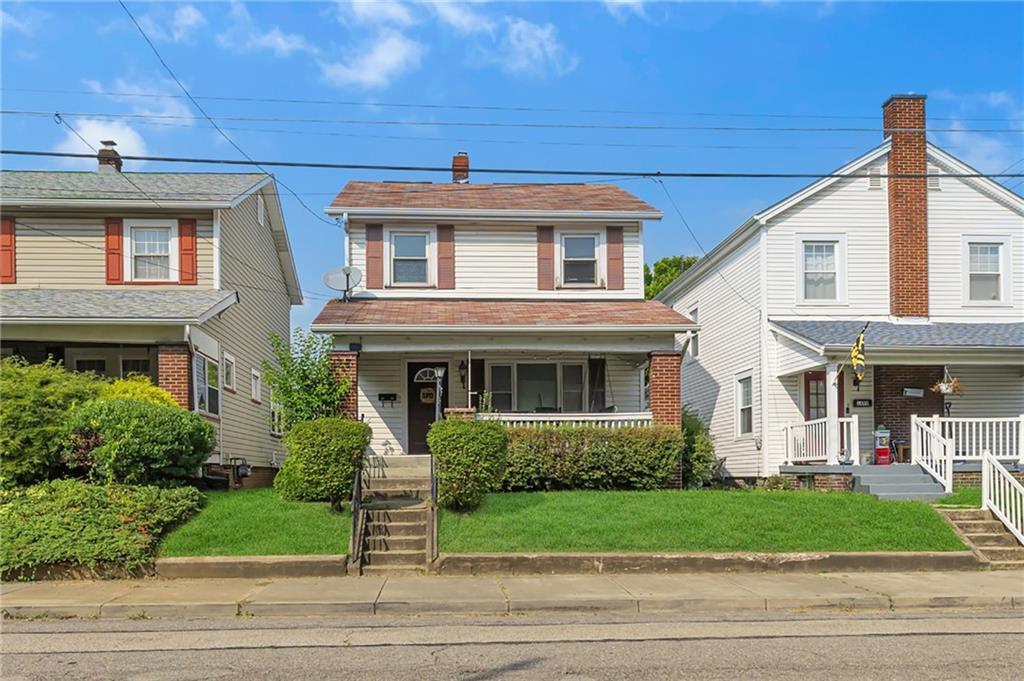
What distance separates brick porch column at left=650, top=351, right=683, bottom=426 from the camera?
1752 cm

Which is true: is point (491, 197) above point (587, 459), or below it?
above

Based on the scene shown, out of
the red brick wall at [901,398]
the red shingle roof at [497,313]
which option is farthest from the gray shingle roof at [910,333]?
the red shingle roof at [497,313]

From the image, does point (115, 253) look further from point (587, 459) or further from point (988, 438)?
point (988, 438)

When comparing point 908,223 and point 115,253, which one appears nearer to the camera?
point 115,253

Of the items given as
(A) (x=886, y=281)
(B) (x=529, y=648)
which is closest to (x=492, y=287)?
(A) (x=886, y=281)

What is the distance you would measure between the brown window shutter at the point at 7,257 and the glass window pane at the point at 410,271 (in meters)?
7.76

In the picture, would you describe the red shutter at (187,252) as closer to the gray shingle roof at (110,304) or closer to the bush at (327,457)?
the gray shingle roof at (110,304)

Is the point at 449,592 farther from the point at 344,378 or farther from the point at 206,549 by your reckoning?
the point at 344,378

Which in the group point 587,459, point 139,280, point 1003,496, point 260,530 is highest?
point 139,280

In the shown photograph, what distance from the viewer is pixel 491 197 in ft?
71.3

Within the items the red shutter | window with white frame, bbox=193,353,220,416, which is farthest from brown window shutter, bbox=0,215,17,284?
window with white frame, bbox=193,353,220,416

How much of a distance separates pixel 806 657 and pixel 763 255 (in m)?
13.7

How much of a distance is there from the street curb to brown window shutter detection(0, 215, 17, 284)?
40.4 feet

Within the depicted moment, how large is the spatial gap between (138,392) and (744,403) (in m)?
13.3
